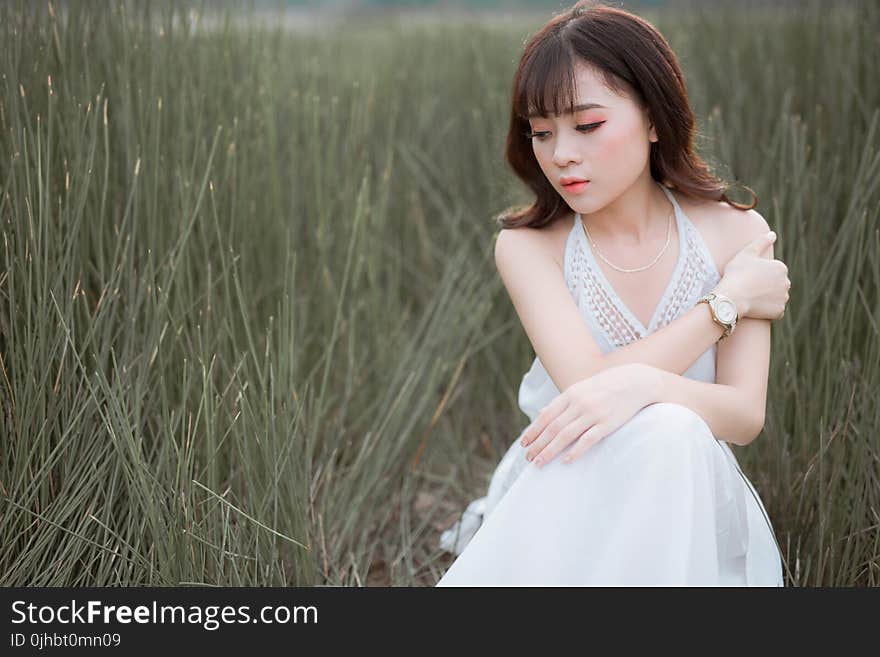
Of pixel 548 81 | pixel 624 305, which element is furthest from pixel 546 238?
pixel 548 81

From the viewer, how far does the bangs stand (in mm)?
1347

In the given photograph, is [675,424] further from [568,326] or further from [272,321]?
[272,321]

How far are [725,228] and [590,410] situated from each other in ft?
1.43

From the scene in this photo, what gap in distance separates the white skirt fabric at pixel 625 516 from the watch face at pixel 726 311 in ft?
0.60

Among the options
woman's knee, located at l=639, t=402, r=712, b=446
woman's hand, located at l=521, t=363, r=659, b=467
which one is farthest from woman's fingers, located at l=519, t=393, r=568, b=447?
woman's knee, located at l=639, t=402, r=712, b=446

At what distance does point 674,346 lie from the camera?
1.37 m

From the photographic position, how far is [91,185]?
1658 millimetres

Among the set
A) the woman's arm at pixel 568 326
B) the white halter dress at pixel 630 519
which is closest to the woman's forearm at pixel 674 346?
the woman's arm at pixel 568 326

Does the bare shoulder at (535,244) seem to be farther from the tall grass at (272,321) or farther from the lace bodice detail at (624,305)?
the tall grass at (272,321)

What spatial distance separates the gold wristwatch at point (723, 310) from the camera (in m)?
1.38

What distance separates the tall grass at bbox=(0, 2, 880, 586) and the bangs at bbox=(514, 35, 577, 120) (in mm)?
448

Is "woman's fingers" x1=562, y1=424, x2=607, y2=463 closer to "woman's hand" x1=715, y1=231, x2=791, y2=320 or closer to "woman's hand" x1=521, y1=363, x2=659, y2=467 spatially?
"woman's hand" x1=521, y1=363, x2=659, y2=467

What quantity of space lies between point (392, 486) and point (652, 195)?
905 mm

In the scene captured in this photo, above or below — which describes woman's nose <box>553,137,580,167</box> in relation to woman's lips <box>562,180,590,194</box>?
above
